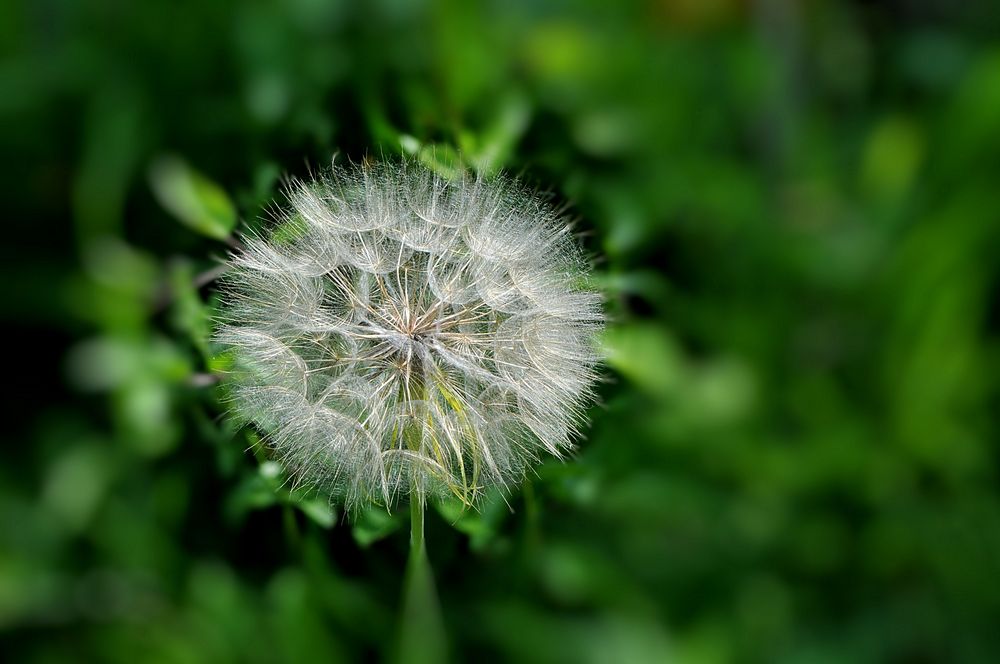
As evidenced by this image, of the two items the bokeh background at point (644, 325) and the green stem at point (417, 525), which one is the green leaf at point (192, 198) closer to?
the bokeh background at point (644, 325)

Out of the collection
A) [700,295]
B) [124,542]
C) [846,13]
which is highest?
[846,13]

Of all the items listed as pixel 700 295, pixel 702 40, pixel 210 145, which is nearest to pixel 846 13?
pixel 702 40

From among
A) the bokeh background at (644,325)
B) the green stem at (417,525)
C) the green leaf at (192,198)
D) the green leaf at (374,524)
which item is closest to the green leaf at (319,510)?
the green leaf at (374,524)

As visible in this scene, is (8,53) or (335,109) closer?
(335,109)

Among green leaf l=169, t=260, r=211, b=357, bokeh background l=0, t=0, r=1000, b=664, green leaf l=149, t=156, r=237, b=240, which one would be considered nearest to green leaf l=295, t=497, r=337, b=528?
green leaf l=169, t=260, r=211, b=357

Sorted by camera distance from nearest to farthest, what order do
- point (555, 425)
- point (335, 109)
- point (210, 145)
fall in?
point (555, 425) → point (335, 109) → point (210, 145)

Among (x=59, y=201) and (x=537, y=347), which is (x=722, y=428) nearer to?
(x=537, y=347)

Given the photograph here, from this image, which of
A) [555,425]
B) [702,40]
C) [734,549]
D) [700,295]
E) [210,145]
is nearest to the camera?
[555,425]
